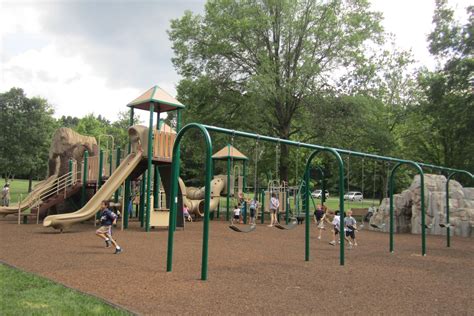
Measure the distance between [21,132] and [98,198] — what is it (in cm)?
3594

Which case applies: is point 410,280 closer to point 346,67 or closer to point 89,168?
point 89,168

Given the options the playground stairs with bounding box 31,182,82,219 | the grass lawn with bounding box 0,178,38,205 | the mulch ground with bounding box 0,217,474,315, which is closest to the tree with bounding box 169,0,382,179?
the playground stairs with bounding box 31,182,82,219

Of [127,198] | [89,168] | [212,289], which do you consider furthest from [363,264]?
[89,168]

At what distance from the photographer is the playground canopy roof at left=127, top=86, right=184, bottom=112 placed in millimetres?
16609

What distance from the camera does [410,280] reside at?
318 inches

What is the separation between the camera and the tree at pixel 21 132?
4422cm

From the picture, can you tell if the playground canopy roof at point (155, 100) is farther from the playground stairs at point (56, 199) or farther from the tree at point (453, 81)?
the tree at point (453, 81)

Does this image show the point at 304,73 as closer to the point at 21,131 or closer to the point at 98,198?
the point at 98,198

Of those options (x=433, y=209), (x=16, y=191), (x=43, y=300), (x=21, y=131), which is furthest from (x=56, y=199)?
(x=16, y=191)

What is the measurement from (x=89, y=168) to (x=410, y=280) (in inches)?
608

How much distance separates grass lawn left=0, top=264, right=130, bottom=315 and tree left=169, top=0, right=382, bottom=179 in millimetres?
21145

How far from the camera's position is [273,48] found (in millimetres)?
29219

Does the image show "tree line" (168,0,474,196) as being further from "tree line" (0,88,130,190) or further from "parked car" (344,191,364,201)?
"tree line" (0,88,130,190)

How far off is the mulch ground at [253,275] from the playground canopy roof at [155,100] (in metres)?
5.83
